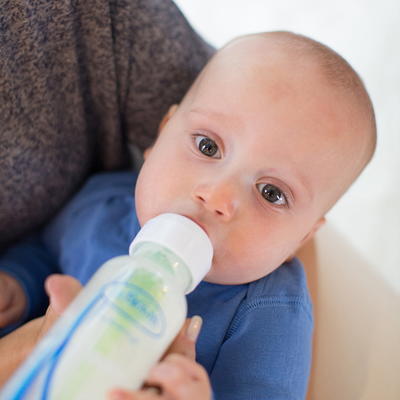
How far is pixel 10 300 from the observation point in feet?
3.22

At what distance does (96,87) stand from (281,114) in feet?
1.37

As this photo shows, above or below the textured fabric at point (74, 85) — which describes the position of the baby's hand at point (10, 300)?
below

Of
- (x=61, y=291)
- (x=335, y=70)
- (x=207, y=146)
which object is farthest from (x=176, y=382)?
(x=335, y=70)

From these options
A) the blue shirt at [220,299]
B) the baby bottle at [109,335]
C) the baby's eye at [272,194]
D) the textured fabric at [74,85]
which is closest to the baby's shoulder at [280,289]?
the blue shirt at [220,299]

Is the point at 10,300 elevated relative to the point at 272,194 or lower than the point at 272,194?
lower

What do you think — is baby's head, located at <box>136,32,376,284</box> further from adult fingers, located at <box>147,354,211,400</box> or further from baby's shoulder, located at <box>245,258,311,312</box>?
adult fingers, located at <box>147,354,211,400</box>

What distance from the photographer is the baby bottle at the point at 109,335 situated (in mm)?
490

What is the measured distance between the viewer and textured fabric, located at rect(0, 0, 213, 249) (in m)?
0.78

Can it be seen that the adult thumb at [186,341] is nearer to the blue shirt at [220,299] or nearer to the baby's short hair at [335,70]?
the blue shirt at [220,299]

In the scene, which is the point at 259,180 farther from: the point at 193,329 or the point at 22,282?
the point at 22,282

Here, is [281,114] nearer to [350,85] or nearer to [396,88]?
[350,85]

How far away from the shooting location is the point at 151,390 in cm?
52

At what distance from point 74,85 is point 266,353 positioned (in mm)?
609

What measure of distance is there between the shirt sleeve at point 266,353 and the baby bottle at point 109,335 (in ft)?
0.72
